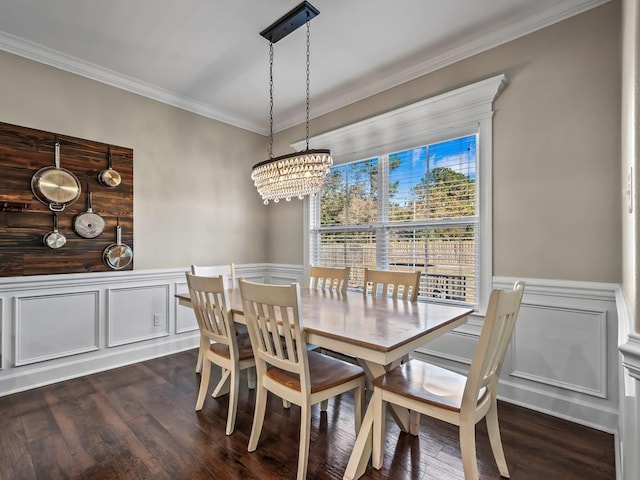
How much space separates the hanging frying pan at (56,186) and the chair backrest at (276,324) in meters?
2.17

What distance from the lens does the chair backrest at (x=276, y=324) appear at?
1552 millimetres

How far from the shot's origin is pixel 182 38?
2551 mm

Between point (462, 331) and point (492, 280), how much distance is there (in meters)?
0.50

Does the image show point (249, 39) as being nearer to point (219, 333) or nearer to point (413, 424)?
point (219, 333)

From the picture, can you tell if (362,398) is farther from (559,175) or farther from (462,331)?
(559,175)

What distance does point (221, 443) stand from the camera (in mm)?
1919

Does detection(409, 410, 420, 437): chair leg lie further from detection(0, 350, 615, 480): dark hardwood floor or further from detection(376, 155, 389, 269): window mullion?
detection(376, 155, 389, 269): window mullion

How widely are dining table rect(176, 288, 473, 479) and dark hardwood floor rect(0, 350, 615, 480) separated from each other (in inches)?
8.6

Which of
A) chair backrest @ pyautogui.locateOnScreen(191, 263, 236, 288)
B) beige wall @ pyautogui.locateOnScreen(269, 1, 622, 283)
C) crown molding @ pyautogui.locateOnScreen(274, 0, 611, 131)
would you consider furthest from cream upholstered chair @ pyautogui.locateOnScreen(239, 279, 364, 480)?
crown molding @ pyautogui.locateOnScreen(274, 0, 611, 131)

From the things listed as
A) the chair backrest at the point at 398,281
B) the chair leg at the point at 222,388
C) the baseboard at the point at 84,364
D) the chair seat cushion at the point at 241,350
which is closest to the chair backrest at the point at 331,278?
the chair backrest at the point at 398,281

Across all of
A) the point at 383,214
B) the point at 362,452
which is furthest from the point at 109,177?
the point at 362,452

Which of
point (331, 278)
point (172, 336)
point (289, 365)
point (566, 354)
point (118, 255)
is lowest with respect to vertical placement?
point (172, 336)

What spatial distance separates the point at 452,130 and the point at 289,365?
7.70ft

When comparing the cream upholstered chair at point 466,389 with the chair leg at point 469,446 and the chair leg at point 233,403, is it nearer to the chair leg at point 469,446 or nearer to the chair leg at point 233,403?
the chair leg at point 469,446
